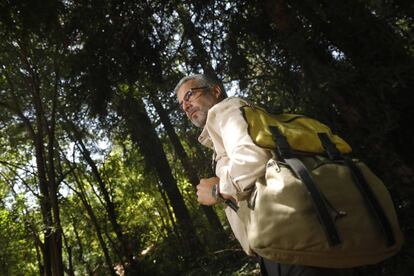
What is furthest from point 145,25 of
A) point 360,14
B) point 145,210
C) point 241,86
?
point 145,210

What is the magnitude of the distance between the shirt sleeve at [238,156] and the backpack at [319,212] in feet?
0.12

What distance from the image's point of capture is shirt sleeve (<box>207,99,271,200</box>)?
142cm

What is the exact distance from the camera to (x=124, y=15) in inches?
183

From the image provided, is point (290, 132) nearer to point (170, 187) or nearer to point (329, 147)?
point (329, 147)

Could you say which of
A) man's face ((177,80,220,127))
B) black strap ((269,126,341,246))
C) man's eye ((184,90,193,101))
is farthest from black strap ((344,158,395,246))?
man's eye ((184,90,193,101))

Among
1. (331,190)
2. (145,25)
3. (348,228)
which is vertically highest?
(145,25)

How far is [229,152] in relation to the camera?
5.00 ft

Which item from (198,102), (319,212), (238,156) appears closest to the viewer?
(319,212)

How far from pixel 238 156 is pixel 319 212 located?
386 millimetres

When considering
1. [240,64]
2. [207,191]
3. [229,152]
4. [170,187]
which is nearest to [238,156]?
[229,152]

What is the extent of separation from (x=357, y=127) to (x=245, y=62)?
210 centimetres

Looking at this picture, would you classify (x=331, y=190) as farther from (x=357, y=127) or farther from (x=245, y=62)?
(x=245, y=62)

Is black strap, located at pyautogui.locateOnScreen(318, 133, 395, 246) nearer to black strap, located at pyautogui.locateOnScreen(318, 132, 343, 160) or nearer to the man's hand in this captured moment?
black strap, located at pyautogui.locateOnScreen(318, 132, 343, 160)

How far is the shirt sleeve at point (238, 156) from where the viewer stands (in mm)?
1421
